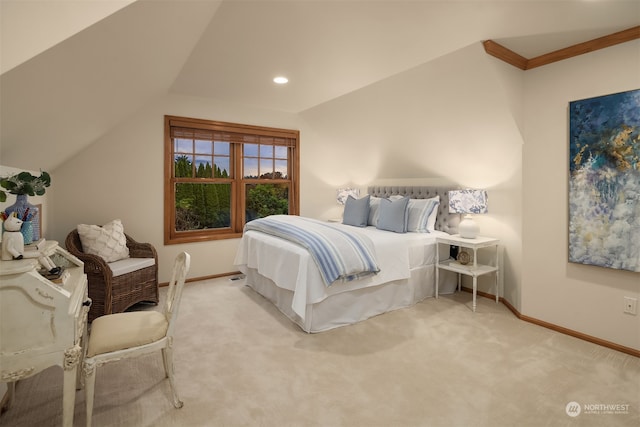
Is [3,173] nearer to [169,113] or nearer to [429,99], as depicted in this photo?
[169,113]

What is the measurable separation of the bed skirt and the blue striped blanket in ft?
0.77

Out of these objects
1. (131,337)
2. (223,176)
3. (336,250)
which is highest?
(223,176)

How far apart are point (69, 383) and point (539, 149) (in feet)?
12.1

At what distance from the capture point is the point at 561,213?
2887 millimetres

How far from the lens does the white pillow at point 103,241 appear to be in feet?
10.7

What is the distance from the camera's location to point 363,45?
2693mm

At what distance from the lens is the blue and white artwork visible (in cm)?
244

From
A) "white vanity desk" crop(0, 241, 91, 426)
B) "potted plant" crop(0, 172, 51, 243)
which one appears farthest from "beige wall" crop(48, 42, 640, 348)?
"white vanity desk" crop(0, 241, 91, 426)

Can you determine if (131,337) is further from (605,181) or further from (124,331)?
(605,181)

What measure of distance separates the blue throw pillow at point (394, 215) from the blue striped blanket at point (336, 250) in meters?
0.75

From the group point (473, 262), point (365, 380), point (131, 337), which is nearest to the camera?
point (131, 337)

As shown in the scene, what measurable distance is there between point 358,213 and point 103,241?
2935 millimetres

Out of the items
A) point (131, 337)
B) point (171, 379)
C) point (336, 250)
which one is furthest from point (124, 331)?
point (336, 250)

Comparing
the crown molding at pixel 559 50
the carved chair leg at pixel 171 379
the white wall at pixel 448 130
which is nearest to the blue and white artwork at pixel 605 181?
the crown molding at pixel 559 50
